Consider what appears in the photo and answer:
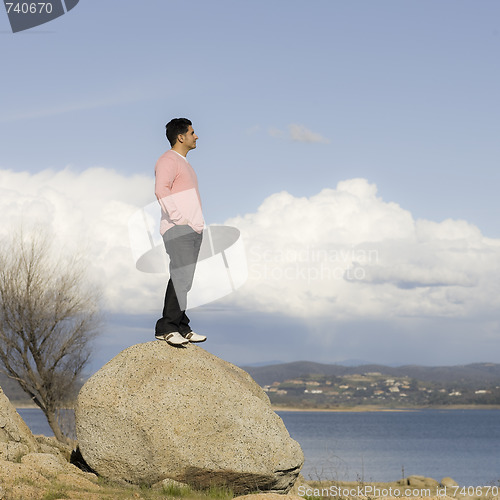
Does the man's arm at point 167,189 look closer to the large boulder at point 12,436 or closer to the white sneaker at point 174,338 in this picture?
the white sneaker at point 174,338

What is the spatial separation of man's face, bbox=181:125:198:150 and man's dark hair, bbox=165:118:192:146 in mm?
51

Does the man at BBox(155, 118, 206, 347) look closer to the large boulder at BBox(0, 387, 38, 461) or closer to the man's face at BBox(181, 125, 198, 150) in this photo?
the man's face at BBox(181, 125, 198, 150)

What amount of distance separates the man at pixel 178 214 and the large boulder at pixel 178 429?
66 centimetres

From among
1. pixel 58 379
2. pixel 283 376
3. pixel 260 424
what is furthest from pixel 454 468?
pixel 283 376

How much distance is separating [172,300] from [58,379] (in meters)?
15.0

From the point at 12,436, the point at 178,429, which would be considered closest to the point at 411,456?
the point at 12,436

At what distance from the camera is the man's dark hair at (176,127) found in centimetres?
1035

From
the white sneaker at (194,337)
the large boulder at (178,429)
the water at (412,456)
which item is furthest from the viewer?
the water at (412,456)

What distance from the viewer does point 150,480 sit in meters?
10.3

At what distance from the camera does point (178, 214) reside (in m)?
9.77

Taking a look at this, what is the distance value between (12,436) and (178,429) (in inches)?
118

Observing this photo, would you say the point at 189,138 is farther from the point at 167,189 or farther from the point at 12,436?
the point at 12,436

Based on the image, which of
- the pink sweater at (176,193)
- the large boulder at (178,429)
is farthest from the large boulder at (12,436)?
the pink sweater at (176,193)

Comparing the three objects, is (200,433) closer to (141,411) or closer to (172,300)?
(141,411)
